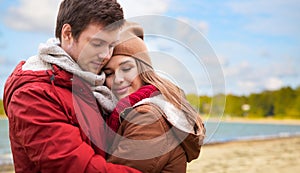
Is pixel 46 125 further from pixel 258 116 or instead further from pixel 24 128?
pixel 258 116

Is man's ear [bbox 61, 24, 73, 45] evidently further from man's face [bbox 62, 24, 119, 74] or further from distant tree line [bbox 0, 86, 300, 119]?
distant tree line [bbox 0, 86, 300, 119]

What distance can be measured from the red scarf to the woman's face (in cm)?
10

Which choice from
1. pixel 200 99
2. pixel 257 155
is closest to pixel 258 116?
pixel 257 155

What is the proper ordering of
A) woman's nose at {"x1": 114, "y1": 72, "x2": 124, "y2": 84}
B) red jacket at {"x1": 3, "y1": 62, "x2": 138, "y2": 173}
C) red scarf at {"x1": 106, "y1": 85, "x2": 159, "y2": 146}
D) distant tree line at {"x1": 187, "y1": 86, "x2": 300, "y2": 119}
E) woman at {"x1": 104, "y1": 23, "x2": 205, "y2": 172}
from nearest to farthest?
red jacket at {"x1": 3, "y1": 62, "x2": 138, "y2": 173}
woman at {"x1": 104, "y1": 23, "x2": 205, "y2": 172}
red scarf at {"x1": 106, "y1": 85, "x2": 159, "y2": 146}
woman's nose at {"x1": 114, "y1": 72, "x2": 124, "y2": 84}
distant tree line at {"x1": 187, "y1": 86, "x2": 300, "y2": 119}

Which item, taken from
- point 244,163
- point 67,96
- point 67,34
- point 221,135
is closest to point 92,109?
point 67,96

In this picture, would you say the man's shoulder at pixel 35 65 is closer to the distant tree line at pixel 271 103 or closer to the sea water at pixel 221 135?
the sea water at pixel 221 135

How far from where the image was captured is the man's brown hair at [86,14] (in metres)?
2.22

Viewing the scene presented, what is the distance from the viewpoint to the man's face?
2.22 meters

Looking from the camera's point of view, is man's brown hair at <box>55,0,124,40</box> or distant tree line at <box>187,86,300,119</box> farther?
distant tree line at <box>187,86,300,119</box>

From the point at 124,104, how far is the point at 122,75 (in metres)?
0.19

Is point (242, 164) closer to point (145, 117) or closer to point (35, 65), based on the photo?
point (145, 117)

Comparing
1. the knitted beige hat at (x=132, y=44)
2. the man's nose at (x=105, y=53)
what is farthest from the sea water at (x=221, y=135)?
the man's nose at (x=105, y=53)

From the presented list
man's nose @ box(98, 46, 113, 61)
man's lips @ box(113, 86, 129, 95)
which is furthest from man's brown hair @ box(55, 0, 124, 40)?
man's lips @ box(113, 86, 129, 95)

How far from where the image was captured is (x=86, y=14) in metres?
2.22
